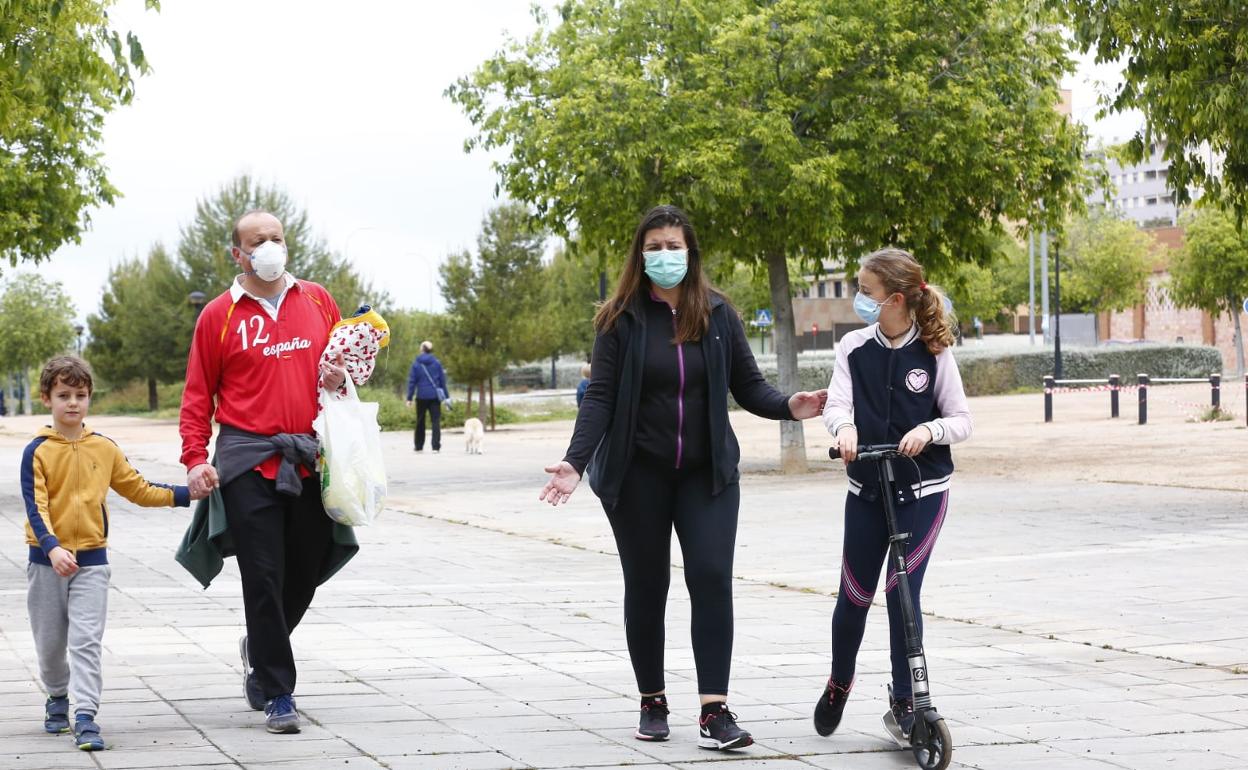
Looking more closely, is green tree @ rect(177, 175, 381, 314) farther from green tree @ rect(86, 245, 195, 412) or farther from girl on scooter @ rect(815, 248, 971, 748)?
girl on scooter @ rect(815, 248, 971, 748)

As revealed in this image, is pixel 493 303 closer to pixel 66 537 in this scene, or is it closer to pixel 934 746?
pixel 66 537

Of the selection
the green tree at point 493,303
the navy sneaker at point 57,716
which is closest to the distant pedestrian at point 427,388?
the green tree at point 493,303

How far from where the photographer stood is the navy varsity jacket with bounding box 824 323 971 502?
206 inches

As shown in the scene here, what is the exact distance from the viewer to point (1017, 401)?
155ft

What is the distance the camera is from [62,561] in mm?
5359

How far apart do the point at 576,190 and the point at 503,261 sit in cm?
2125

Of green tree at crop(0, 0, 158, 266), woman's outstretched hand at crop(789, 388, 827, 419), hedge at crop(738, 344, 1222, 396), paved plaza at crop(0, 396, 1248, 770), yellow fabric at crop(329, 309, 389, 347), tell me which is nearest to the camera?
paved plaza at crop(0, 396, 1248, 770)

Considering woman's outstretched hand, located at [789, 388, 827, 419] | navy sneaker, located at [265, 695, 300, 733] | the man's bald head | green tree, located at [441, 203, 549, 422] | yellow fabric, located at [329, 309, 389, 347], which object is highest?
green tree, located at [441, 203, 549, 422]

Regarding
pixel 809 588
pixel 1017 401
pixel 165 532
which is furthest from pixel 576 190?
pixel 1017 401

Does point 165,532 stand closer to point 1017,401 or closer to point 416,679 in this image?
point 416,679

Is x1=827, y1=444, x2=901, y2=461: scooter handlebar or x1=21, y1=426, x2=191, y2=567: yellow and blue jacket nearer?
x1=827, y1=444, x2=901, y2=461: scooter handlebar

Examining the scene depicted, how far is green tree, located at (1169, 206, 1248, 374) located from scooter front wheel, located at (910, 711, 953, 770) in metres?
55.1

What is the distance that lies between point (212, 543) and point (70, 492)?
0.54m

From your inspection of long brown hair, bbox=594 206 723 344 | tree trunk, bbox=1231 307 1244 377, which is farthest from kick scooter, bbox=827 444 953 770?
tree trunk, bbox=1231 307 1244 377
